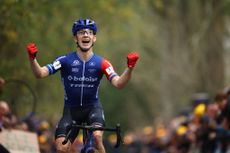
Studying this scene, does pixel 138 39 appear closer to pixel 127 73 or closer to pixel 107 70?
pixel 107 70

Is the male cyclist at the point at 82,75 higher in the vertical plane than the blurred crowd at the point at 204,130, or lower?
higher

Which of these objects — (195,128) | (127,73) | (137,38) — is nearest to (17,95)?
(195,128)

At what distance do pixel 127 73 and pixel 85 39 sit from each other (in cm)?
100

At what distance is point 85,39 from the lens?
48.8 feet

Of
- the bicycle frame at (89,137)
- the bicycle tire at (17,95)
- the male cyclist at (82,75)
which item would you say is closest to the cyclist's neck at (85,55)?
the male cyclist at (82,75)

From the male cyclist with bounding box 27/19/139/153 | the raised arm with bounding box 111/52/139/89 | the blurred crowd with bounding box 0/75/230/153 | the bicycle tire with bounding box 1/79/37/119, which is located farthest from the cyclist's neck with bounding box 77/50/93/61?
the bicycle tire with bounding box 1/79/37/119

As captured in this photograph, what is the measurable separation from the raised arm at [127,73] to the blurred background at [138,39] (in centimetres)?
809

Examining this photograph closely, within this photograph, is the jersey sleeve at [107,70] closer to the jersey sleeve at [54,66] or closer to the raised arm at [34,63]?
the jersey sleeve at [54,66]

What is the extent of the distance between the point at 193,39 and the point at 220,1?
4.88 metres

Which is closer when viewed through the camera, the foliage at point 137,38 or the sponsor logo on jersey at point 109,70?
the sponsor logo on jersey at point 109,70

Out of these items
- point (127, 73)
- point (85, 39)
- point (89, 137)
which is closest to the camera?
point (127, 73)

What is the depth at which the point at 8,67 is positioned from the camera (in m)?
25.6

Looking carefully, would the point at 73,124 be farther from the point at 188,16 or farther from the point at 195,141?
the point at 188,16

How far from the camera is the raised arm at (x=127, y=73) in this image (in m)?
14.0
